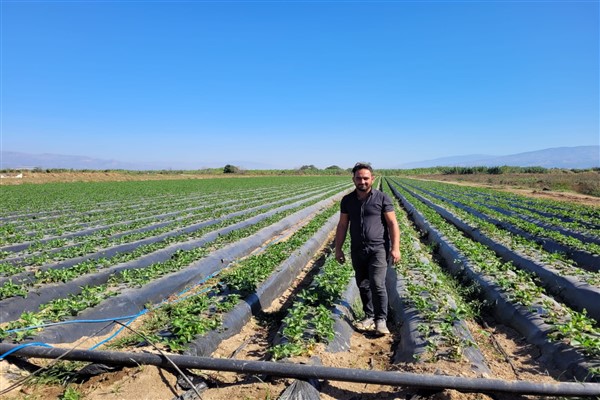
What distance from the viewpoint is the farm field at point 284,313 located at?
3.51m

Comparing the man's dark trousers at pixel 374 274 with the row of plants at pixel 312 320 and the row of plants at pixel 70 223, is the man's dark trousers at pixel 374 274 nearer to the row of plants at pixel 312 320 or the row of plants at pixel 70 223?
the row of plants at pixel 312 320

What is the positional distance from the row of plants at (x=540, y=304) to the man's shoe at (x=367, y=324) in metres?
2.21

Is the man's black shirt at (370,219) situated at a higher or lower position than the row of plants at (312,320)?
higher

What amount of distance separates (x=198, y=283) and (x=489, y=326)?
18.7ft

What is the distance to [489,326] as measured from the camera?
5477mm

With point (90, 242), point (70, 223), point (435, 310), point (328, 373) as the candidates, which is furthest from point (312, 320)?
point (70, 223)

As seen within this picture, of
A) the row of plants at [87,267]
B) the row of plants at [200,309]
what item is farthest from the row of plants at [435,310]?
the row of plants at [87,267]

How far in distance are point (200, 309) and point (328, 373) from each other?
2.62 m

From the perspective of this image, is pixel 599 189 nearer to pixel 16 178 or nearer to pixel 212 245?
pixel 212 245

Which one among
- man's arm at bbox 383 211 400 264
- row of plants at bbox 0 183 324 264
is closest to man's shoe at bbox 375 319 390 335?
man's arm at bbox 383 211 400 264

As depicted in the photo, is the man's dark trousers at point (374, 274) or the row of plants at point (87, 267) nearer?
the man's dark trousers at point (374, 274)

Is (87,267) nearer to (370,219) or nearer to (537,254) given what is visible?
(370,219)

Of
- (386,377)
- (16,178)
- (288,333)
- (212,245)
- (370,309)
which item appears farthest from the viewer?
(16,178)

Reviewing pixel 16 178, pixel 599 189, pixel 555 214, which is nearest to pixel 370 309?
pixel 555 214
